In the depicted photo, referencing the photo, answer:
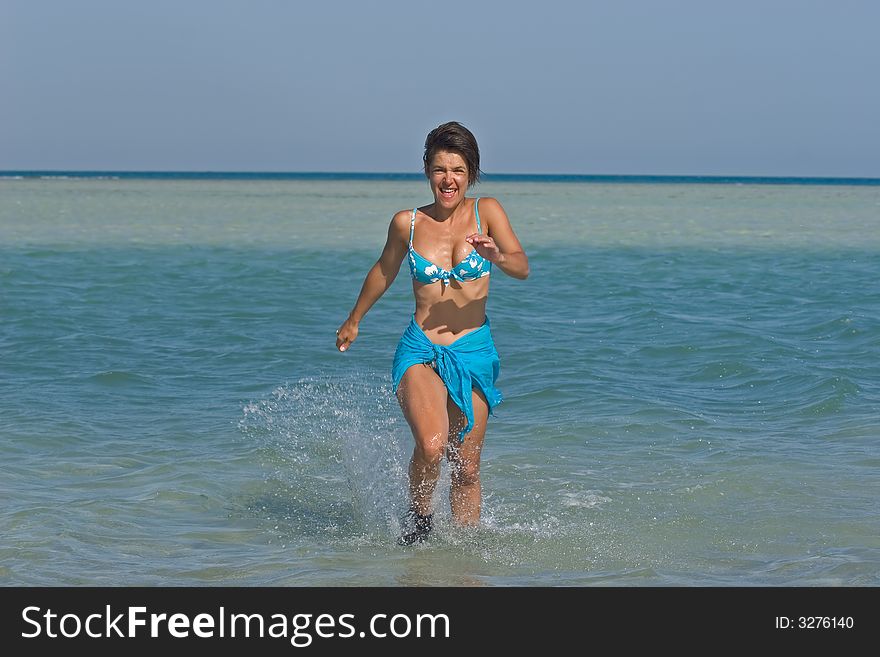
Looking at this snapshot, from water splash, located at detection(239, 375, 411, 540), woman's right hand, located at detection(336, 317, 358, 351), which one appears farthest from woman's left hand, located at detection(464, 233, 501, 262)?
water splash, located at detection(239, 375, 411, 540)

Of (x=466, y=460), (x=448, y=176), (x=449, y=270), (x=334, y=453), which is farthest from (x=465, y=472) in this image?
(x=334, y=453)

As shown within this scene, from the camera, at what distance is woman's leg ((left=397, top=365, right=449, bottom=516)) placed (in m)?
5.85

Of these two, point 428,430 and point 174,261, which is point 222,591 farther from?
point 174,261

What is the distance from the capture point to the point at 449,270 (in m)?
5.93

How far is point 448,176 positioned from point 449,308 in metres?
0.64

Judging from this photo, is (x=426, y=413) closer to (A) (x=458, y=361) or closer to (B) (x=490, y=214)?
(A) (x=458, y=361)

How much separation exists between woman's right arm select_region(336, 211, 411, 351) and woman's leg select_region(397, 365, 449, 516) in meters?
0.38

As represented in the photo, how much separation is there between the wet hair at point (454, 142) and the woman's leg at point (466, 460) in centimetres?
116

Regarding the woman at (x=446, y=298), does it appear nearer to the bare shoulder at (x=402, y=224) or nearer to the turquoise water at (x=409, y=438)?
the bare shoulder at (x=402, y=224)

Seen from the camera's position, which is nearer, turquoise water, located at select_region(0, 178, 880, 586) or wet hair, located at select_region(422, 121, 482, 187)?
wet hair, located at select_region(422, 121, 482, 187)

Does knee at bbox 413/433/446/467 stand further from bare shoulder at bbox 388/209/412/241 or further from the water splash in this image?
bare shoulder at bbox 388/209/412/241

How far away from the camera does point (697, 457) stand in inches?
317

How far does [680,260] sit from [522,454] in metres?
14.6

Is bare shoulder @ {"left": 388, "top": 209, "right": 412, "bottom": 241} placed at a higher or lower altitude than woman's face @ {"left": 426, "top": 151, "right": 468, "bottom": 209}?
lower
